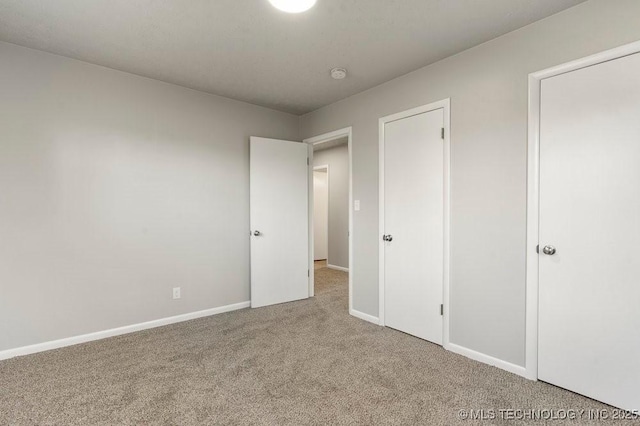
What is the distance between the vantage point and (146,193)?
3039 mm

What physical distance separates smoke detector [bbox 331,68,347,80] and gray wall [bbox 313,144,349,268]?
118 inches

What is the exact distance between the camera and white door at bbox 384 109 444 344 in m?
2.68

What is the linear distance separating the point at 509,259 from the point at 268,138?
9.54 ft

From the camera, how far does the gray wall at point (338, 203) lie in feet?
19.6

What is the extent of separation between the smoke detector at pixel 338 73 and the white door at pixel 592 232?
1562 millimetres

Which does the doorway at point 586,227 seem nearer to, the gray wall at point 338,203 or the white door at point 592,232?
the white door at point 592,232

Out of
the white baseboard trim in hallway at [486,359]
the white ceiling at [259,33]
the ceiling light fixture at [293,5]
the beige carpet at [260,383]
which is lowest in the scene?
the beige carpet at [260,383]

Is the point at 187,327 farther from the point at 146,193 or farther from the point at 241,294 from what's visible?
the point at 146,193

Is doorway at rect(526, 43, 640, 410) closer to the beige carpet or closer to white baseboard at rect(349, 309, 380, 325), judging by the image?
the beige carpet

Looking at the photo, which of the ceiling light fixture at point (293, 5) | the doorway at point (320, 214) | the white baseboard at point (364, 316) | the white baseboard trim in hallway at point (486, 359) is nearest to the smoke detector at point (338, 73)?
the ceiling light fixture at point (293, 5)

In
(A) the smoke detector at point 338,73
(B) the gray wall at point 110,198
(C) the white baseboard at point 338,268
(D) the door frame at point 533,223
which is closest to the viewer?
(D) the door frame at point 533,223

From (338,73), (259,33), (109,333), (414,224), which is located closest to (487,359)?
(414,224)

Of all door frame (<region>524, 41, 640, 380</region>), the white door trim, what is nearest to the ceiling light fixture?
door frame (<region>524, 41, 640, 380</region>)

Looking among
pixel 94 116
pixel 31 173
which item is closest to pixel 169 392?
pixel 31 173
